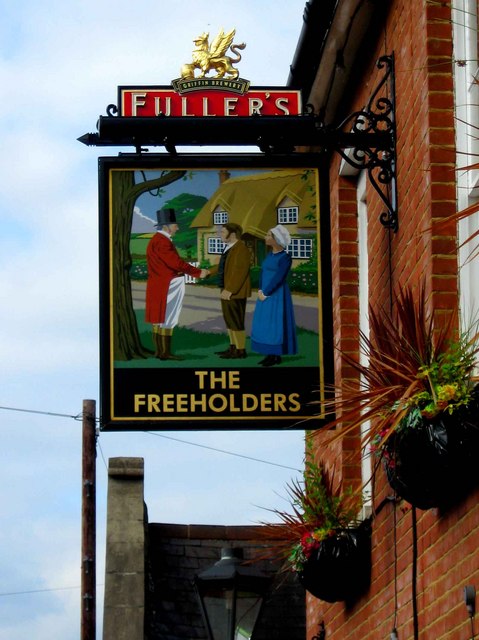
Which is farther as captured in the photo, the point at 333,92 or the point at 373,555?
the point at 333,92

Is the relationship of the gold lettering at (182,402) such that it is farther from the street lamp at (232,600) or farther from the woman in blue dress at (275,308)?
the street lamp at (232,600)

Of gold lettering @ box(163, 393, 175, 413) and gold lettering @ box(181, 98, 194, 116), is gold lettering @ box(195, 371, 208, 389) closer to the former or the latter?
gold lettering @ box(163, 393, 175, 413)

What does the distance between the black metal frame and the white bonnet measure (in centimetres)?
43

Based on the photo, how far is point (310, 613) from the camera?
11758 millimetres

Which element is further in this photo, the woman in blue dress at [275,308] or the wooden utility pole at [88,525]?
the wooden utility pole at [88,525]

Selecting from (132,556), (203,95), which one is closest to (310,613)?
(132,556)

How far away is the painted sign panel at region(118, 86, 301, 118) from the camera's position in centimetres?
957

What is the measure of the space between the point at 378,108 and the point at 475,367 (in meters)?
2.45

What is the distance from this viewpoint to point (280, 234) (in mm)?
9242

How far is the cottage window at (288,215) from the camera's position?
30.3ft

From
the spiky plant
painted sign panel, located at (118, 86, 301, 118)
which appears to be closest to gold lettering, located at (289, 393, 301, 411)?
the spiky plant

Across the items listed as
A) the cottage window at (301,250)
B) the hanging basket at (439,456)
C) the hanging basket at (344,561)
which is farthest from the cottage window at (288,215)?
the hanging basket at (439,456)

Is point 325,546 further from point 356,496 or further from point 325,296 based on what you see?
point 325,296

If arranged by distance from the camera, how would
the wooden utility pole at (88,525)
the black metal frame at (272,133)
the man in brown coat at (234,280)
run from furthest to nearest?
the wooden utility pole at (88,525) < the man in brown coat at (234,280) < the black metal frame at (272,133)
